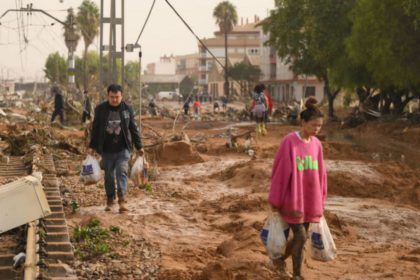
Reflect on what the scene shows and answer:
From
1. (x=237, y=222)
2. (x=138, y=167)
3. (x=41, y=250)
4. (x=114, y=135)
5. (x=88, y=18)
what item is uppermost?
(x=88, y=18)

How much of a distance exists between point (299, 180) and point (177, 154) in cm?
1260

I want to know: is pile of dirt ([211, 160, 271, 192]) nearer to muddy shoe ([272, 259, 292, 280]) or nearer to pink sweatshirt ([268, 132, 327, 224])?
muddy shoe ([272, 259, 292, 280])

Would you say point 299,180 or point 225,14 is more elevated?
point 225,14

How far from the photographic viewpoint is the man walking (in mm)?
9977

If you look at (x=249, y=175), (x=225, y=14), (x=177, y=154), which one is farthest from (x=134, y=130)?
(x=225, y=14)

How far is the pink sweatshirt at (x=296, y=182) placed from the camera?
20.6 ft

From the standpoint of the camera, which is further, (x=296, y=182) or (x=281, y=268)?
(x=281, y=268)

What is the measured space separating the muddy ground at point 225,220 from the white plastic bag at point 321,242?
1.47 feet

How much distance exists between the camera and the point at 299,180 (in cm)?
630

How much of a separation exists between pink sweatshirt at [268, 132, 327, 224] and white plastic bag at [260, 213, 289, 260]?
0.07 metres

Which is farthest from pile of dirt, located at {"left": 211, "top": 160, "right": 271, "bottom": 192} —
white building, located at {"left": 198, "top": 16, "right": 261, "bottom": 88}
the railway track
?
white building, located at {"left": 198, "top": 16, "right": 261, "bottom": 88}

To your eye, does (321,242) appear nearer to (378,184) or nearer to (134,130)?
(134,130)

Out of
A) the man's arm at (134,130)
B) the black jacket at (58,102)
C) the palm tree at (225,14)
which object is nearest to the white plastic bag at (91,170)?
the man's arm at (134,130)

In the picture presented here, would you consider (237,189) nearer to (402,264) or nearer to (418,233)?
(418,233)
